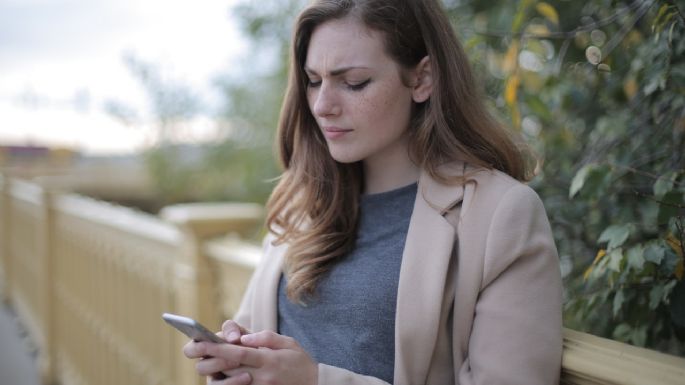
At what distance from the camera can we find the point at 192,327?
1.20 meters

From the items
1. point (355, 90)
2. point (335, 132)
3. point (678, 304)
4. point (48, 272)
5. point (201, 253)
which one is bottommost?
point (48, 272)

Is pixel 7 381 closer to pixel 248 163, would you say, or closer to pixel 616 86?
pixel 248 163

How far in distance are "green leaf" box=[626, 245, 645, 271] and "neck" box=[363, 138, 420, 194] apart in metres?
0.55

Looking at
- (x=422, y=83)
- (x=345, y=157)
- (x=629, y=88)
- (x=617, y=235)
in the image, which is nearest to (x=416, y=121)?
(x=422, y=83)

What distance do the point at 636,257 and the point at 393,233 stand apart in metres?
0.56

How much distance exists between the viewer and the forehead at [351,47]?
4.83ft

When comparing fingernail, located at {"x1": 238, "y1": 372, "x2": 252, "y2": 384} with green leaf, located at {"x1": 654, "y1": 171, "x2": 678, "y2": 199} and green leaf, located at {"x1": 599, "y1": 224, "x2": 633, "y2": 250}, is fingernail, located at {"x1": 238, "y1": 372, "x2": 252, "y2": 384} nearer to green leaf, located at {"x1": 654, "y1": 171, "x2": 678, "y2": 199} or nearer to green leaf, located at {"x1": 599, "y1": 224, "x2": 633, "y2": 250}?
green leaf, located at {"x1": 599, "y1": 224, "x2": 633, "y2": 250}

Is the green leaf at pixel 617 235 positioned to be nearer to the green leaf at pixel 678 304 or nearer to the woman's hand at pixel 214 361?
the green leaf at pixel 678 304

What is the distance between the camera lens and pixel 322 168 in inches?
70.1

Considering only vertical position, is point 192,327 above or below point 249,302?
above

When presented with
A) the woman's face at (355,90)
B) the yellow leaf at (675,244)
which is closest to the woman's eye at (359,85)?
the woman's face at (355,90)

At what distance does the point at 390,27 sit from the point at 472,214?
→ 0.51 meters

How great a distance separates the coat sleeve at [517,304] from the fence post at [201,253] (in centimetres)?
145

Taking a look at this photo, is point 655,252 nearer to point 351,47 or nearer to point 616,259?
point 616,259
